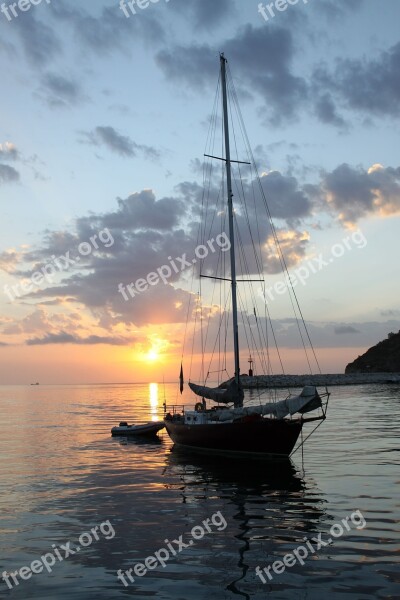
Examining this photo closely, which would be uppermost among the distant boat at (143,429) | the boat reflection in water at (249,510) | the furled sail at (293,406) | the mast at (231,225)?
the mast at (231,225)

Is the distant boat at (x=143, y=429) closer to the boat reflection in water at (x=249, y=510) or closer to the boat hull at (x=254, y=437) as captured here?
the boat reflection in water at (x=249, y=510)

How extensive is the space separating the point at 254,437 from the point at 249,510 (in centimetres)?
1005

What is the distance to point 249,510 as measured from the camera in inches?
762

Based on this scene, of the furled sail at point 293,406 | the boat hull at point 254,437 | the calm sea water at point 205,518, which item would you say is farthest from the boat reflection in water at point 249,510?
the furled sail at point 293,406

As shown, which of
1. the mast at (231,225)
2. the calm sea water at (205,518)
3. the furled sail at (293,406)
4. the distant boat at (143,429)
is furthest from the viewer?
the distant boat at (143,429)

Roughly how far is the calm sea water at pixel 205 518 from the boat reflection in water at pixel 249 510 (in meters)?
0.04

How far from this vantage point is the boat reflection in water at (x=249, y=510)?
43.9ft

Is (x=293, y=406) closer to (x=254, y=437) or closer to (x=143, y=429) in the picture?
(x=254, y=437)

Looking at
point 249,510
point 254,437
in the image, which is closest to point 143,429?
point 254,437

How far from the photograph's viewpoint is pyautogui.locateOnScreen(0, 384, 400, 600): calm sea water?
40.3 ft

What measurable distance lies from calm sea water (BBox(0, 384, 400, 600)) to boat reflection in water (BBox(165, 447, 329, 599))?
44 millimetres

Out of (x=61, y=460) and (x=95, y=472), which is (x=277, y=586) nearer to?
(x=95, y=472)

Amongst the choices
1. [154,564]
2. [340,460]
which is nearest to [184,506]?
[154,564]

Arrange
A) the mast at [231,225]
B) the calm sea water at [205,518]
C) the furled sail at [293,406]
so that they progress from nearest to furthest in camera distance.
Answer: the calm sea water at [205,518]
the furled sail at [293,406]
the mast at [231,225]
